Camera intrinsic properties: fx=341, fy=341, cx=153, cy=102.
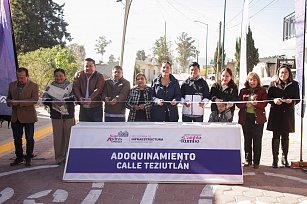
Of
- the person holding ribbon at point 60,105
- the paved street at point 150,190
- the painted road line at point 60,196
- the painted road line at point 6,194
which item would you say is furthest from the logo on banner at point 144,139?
the painted road line at point 6,194

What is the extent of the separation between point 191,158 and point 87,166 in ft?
5.19

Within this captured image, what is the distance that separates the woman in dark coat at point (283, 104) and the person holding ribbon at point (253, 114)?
220mm

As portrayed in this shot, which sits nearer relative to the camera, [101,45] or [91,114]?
[91,114]

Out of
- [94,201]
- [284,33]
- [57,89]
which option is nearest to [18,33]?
[284,33]

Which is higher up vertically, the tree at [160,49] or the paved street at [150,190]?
the tree at [160,49]

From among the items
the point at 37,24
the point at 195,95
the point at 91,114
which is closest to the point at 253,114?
the point at 195,95

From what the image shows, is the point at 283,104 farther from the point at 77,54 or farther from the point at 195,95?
the point at 77,54

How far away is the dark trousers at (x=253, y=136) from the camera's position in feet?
19.0

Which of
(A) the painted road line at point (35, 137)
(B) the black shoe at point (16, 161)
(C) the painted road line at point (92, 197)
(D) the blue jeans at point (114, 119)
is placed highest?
(D) the blue jeans at point (114, 119)

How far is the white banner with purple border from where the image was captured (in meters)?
5.07

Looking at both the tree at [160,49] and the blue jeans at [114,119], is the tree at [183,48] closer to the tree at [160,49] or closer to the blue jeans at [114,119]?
the tree at [160,49]

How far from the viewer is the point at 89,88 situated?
243 inches

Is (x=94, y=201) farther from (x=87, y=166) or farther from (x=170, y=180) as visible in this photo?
(x=170, y=180)

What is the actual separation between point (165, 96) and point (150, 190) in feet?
5.77
